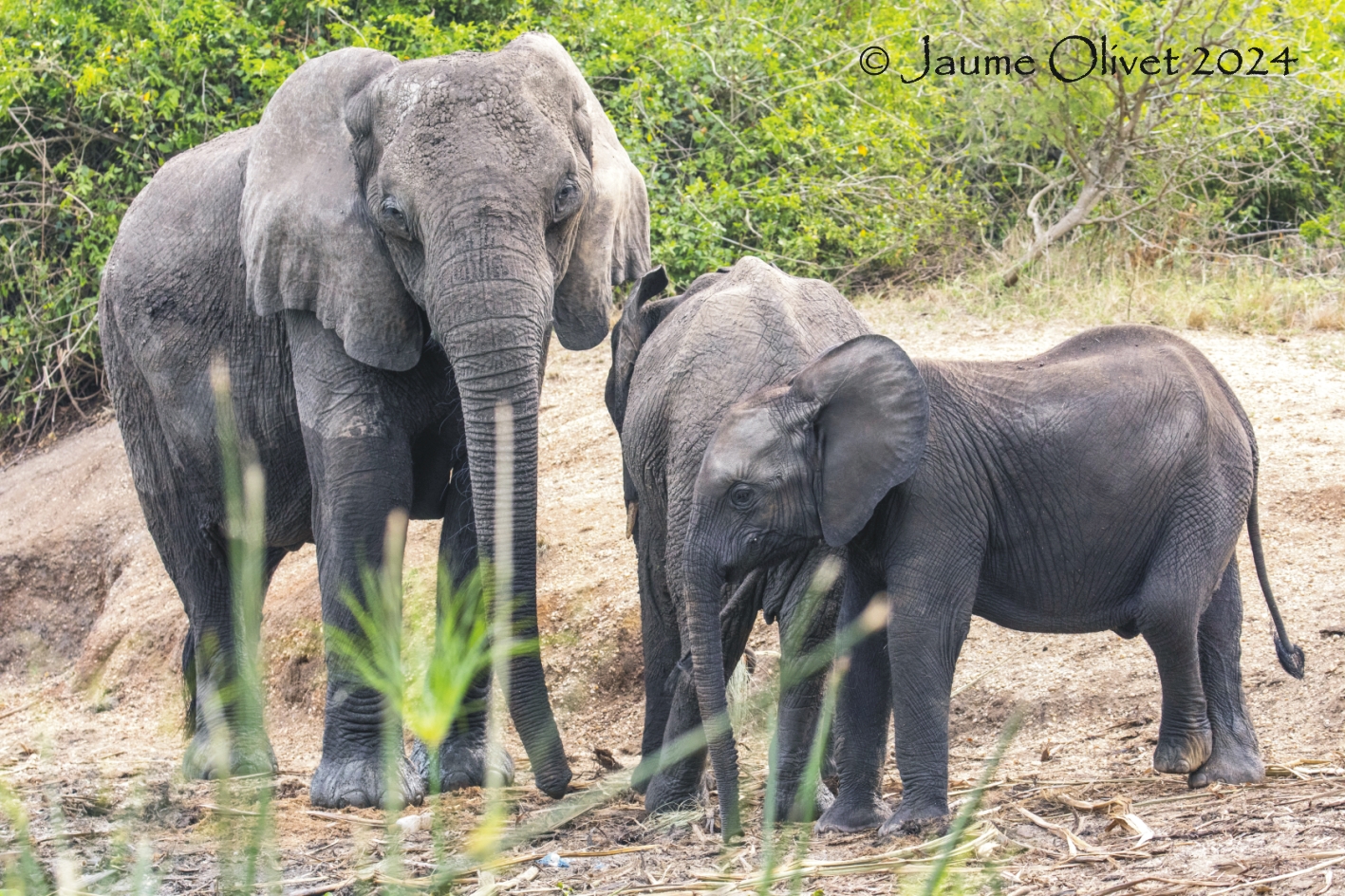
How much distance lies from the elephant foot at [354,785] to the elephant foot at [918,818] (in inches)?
67.1

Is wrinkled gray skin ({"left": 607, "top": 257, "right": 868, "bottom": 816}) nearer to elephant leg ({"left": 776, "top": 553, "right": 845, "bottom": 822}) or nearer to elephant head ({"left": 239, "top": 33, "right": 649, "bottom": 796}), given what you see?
elephant leg ({"left": 776, "top": 553, "right": 845, "bottom": 822})

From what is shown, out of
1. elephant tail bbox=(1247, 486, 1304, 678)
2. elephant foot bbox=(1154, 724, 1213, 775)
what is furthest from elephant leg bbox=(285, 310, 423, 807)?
elephant tail bbox=(1247, 486, 1304, 678)

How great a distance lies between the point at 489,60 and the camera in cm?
473

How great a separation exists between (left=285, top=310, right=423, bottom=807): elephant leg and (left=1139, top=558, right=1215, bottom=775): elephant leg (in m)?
2.22

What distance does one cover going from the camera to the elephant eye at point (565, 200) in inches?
187

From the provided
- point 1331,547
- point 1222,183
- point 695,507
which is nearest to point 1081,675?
point 1331,547

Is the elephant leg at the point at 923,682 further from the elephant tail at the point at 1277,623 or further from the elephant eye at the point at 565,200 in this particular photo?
the elephant eye at the point at 565,200

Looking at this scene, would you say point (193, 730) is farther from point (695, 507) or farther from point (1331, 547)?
point (1331, 547)

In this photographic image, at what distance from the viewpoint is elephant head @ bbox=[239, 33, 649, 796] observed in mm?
4527

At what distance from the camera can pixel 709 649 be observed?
395 centimetres

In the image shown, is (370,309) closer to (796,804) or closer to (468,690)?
(468,690)

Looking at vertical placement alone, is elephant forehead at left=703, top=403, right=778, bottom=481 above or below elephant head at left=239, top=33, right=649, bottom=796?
below

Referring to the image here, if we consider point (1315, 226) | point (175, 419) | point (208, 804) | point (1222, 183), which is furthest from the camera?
point (1222, 183)

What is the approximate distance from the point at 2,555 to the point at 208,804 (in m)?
4.41
